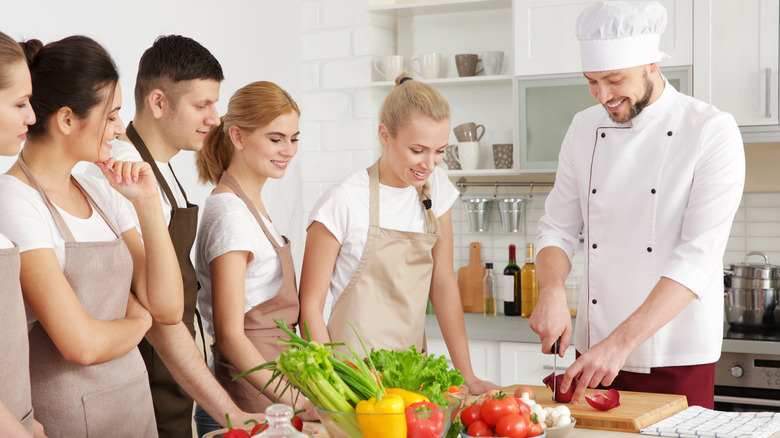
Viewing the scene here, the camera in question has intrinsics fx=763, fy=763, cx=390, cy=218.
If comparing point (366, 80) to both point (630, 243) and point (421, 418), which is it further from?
point (421, 418)

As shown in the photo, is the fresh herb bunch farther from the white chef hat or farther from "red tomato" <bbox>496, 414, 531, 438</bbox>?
the white chef hat

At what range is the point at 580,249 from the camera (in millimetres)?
3641

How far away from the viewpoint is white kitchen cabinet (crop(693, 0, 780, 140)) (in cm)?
304

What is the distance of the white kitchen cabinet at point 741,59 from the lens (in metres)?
3.04

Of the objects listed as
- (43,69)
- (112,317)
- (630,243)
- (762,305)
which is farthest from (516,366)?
(43,69)

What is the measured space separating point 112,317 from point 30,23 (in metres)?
1.23

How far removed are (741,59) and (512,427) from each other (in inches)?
95.6

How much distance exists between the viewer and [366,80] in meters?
3.73

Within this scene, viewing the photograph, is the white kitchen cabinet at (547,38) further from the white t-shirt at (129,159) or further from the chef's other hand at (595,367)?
the white t-shirt at (129,159)

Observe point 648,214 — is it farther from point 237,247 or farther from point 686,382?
point 237,247

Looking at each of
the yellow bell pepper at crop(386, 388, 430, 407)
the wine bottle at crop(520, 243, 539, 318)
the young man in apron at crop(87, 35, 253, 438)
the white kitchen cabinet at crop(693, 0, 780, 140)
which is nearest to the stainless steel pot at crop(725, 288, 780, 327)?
the white kitchen cabinet at crop(693, 0, 780, 140)

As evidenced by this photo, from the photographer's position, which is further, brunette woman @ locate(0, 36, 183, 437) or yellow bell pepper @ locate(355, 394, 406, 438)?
brunette woman @ locate(0, 36, 183, 437)

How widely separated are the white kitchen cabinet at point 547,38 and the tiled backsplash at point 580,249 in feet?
2.22

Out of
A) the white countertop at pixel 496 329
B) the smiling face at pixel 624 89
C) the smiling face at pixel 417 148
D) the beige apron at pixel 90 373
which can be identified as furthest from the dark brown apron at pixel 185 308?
the white countertop at pixel 496 329
